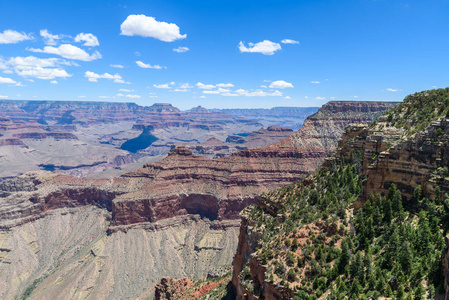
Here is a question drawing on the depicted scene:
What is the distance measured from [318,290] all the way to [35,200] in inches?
6375

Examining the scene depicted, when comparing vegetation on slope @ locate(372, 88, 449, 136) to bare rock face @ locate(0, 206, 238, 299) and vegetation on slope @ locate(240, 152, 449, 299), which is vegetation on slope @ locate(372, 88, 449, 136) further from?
bare rock face @ locate(0, 206, 238, 299)

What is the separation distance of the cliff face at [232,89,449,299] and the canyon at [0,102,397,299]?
7460 centimetres

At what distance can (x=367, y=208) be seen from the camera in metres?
35.0

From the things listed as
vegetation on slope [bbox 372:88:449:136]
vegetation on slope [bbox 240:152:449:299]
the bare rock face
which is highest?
vegetation on slope [bbox 372:88:449:136]

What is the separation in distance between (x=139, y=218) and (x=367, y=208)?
4970 inches

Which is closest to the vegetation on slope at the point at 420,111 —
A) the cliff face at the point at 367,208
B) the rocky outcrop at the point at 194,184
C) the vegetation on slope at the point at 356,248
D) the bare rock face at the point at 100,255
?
the cliff face at the point at 367,208

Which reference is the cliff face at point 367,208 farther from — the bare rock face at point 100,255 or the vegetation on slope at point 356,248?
the bare rock face at point 100,255

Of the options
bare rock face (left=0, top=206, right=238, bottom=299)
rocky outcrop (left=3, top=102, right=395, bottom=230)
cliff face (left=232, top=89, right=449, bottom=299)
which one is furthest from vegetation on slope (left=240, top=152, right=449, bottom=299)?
rocky outcrop (left=3, top=102, right=395, bottom=230)

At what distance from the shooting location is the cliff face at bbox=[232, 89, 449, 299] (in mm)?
30203

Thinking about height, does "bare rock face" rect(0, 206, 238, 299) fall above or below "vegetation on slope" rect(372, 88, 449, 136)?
below

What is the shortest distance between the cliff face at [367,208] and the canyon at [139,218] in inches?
2937

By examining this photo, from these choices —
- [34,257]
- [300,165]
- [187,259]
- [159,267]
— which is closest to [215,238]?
[187,259]

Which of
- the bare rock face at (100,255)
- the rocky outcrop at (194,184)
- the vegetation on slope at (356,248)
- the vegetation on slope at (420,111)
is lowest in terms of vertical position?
the bare rock face at (100,255)

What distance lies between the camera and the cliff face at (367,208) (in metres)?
30.2
